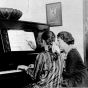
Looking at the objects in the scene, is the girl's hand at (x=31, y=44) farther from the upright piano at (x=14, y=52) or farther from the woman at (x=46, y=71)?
the woman at (x=46, y=71)

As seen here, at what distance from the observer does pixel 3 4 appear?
352 centimetres

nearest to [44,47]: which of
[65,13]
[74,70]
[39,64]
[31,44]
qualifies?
[39,64]

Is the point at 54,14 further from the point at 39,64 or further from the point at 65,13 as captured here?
the point at 39,64

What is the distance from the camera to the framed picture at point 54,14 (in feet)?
11.6

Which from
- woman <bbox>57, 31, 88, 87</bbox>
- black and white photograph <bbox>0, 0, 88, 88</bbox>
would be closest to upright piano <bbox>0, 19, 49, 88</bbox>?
black and white photograph <bbox>0, 0, 88, 88</bbox>

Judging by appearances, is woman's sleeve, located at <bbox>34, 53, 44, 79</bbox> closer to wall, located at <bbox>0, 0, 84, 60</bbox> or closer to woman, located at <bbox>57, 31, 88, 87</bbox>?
woman, located at <bbox>57, 31, 88, 87</bbox>

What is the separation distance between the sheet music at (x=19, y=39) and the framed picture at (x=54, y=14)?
31.4 inches

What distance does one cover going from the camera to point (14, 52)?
103 inches

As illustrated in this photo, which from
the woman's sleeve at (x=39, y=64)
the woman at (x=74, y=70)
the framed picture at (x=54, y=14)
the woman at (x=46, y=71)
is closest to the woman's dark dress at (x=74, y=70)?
the woman at (x=74, y=70)

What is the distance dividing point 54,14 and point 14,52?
132cm

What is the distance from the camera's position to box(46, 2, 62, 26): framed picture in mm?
3551

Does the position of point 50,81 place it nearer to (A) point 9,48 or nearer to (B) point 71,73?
(B) point 71,73

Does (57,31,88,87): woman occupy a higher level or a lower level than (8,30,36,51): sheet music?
lower

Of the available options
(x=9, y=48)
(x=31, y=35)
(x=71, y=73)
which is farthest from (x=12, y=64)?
(x=71, y=73)
